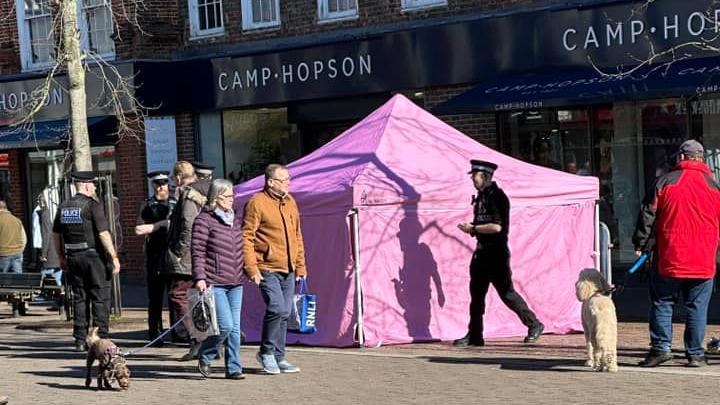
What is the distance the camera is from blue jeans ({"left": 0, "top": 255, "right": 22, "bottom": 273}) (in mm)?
20641

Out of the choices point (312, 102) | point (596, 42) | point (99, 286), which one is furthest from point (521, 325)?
point (312, 102)

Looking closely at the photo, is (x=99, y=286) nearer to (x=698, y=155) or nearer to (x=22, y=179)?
(x=698, y=155)

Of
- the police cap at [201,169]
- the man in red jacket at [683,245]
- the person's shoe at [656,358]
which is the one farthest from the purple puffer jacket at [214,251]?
the person's shoe at [656,358]

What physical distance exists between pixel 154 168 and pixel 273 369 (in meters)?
13.1

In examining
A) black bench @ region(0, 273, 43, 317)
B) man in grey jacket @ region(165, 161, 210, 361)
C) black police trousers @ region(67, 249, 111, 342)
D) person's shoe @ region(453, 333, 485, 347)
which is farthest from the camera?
black bench @ region(0, 273, 43, 317)

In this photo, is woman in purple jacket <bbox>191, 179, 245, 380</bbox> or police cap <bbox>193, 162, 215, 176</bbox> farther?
police cap <bbox>193, 162, 215, 176</bbox>

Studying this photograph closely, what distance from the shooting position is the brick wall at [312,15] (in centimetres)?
1989

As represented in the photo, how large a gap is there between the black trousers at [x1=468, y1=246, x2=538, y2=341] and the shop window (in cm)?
986

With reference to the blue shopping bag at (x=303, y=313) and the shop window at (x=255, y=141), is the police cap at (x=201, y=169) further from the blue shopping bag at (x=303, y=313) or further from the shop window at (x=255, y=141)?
the shop window at (x=255, y=141)

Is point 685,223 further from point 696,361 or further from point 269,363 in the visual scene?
point 269,363

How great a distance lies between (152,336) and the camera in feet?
47.9

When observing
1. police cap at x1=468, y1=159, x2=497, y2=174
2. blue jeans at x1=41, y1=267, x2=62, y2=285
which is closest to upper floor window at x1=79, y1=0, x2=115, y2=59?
blue jeans at x1=41, y1=267, x2=62, y2=285

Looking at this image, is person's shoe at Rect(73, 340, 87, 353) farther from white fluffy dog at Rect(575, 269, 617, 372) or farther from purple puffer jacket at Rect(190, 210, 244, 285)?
white fluffy dog at Rect(575, 269, 617, 372)

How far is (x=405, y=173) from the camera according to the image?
45.8 feet
